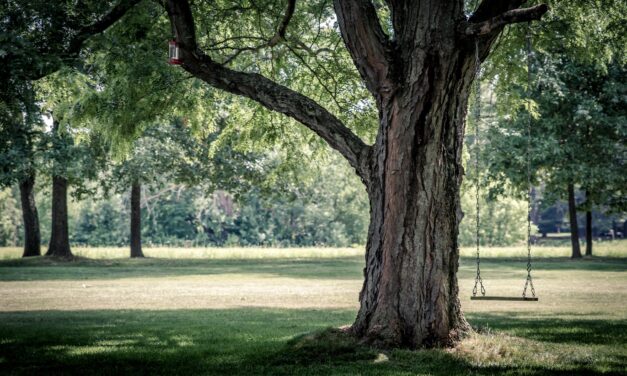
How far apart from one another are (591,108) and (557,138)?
8.97 feet

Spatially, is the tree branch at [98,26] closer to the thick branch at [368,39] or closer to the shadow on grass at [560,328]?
the thick branch at [368,39]

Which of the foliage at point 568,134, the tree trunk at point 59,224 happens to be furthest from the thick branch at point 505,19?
the tree trunk at point 59,224

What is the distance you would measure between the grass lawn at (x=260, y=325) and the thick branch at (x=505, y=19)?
399 centimetres

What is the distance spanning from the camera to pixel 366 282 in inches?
383

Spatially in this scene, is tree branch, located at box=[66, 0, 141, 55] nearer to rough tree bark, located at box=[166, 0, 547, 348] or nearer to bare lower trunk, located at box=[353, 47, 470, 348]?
rough tree bark, located at box=[166, 0, 547, 348]

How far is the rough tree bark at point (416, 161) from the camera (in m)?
9.34

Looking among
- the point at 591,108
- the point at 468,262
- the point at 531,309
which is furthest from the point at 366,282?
the point at 468,262

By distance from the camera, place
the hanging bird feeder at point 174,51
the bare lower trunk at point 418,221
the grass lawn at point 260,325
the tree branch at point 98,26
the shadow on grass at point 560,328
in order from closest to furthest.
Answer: the grass lawn at point 260,325
the bare lower trunk at point 418,221
the hanging bird feeder at point 174,51
the shadow on grass at point 560,328
the tree branch at point 98,26

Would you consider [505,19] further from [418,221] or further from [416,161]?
[418,221]

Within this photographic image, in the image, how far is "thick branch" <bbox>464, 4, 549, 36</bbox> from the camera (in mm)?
8359

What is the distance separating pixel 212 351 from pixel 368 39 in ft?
15.4

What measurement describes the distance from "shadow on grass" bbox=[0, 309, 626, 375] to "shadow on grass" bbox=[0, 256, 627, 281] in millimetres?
12551

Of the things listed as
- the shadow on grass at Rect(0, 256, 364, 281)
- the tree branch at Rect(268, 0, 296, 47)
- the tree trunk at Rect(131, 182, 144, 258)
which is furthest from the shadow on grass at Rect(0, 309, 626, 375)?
the tree trunk at Rect(131, 182, 144, 258)

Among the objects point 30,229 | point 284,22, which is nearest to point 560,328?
point 284,22
